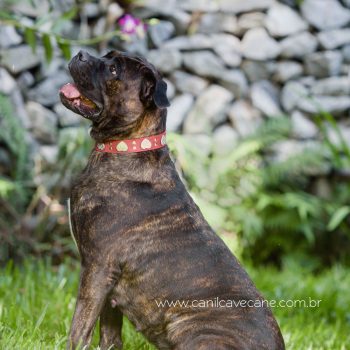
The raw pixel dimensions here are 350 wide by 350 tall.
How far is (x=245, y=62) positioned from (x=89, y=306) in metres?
4.95

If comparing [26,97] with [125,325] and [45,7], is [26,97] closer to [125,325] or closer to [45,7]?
[45,7]

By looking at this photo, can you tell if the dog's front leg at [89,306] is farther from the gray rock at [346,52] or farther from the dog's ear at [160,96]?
the gray rock at [346,52]

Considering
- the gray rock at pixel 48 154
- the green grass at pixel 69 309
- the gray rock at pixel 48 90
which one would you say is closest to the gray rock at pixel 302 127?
the green grass at pixel 69 309

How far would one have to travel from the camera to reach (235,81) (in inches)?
296

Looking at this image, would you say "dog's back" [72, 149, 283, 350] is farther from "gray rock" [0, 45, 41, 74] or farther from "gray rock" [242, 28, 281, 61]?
"gray rock" [242, 28, 281, 61]

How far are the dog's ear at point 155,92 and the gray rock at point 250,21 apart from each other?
4.51 meters

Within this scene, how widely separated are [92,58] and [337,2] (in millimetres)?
5163

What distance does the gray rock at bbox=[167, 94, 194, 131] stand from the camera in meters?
7.36

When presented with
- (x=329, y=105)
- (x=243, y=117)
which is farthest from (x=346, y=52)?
(x=243, y=117)

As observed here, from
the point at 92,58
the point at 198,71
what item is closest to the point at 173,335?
the point at 92,58

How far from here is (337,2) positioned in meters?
7.84

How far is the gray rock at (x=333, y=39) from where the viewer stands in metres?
7.69

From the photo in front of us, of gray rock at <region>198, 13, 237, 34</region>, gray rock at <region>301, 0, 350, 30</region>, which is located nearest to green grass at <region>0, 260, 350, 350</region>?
gray rock at <region>198, 13, 237, 34</region>

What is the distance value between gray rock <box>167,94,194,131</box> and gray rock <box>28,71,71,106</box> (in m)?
1.17
